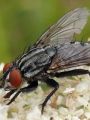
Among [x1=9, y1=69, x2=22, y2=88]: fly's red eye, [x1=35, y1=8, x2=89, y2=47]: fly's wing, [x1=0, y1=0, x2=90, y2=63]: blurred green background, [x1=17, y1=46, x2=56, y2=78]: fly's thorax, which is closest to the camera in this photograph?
[x1=9, y1=69, x2=22, y2=88]: fly's red eye

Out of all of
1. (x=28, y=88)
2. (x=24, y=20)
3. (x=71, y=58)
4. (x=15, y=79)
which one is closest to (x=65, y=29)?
(x=71, y=58)

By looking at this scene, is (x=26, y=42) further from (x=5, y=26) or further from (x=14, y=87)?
(x=14, y=87)

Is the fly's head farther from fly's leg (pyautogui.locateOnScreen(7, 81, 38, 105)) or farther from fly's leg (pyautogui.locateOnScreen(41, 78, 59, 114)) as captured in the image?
fly's leg (pyautogui.locateOnScreen(41, 78, 59, 114))

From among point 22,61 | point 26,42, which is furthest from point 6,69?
point 26,42

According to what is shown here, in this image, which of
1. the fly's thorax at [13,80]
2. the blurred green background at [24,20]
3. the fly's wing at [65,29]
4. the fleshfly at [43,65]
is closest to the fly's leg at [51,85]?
the fleshfly at [43,65]

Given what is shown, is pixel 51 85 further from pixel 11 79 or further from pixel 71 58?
pixel 11 79

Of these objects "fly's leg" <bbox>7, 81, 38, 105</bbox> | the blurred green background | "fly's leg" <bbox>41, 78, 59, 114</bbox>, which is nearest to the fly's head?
"fly's leg" <bbox>7, 81, 38, 105</bbox>

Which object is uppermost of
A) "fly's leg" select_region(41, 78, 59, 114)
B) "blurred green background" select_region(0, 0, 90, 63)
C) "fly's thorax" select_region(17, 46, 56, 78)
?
"blurred green background" select_region(0, 0, 90, 63)
